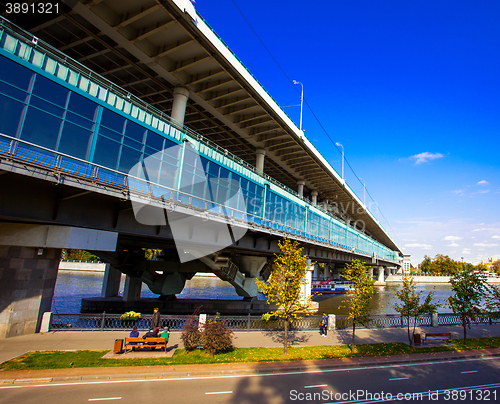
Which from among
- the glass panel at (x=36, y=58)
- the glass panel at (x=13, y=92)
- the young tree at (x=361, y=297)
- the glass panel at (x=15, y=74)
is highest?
the glass panel at (x=36, y=58)

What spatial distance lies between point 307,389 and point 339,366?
3.12 metres

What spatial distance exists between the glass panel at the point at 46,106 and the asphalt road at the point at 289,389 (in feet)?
35.0

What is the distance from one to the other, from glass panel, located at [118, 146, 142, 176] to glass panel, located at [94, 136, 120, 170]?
382mm

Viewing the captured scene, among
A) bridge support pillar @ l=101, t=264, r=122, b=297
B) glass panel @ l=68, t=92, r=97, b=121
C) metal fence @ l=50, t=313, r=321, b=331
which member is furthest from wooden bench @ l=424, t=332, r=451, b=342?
bridge support pillar @ l=101, t=264, r=122, b=297

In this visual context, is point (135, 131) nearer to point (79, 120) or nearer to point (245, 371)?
point (79, 120)

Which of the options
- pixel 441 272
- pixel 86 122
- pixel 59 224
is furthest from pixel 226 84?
pixel 441 272

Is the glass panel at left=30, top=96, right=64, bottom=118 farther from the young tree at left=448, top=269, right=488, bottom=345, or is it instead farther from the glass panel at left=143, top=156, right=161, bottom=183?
the young tree at left=448, top=269, right=488, bottom=345

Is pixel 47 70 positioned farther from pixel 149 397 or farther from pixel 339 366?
pixel 339 366

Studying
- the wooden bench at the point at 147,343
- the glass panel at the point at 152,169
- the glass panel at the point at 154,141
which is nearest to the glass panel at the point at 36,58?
the glass panel at the point at 154,141

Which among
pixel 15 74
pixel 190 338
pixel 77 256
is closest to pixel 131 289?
pixel 190 338

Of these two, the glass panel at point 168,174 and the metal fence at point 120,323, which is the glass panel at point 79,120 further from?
the metal fence at point 120,323

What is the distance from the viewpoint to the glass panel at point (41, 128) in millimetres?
11773

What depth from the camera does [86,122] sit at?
46.4ft

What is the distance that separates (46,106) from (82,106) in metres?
1.67
